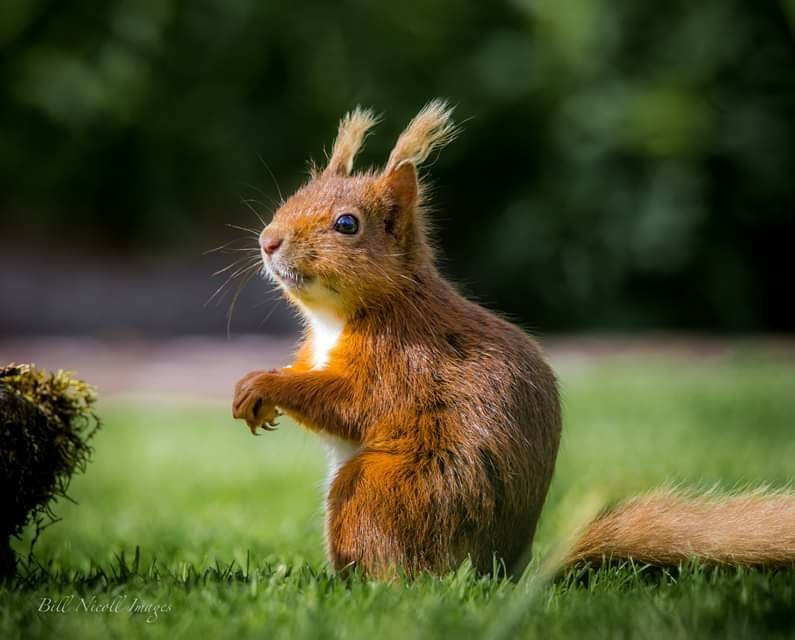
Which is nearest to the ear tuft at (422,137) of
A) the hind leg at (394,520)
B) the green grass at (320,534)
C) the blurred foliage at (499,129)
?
the hind leg at (394,520)

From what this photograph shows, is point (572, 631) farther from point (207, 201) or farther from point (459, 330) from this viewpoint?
point (207, 201)

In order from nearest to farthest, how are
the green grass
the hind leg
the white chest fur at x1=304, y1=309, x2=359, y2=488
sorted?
the green grass < the hind leg < the white chest fur at x1=304, y1=309, x2=359, y2=488

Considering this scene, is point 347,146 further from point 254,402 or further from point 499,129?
point 499,129

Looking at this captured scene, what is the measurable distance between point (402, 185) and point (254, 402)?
78 centimetres

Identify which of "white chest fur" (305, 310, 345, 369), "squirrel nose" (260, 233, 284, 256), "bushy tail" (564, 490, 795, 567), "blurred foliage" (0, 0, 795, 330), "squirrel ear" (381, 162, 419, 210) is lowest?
"bushy tail" (564, 490, 795, 567)

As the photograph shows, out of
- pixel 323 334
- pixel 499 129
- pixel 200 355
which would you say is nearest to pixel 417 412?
pixel 323 334

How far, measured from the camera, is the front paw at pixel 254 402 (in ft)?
8.96

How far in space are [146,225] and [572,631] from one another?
10.6m

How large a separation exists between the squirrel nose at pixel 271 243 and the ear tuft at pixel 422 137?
1.30 ft

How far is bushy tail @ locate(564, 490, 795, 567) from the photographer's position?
2766mm

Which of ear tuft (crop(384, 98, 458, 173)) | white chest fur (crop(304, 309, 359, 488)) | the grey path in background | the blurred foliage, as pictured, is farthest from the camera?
the blurred foliage

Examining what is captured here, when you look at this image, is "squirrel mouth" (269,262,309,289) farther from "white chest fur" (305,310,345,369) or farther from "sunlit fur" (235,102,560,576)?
"white chest fur" (305,310,345,369)

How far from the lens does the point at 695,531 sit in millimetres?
2844

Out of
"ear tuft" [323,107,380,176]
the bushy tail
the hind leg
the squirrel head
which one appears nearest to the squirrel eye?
the squirrel head
